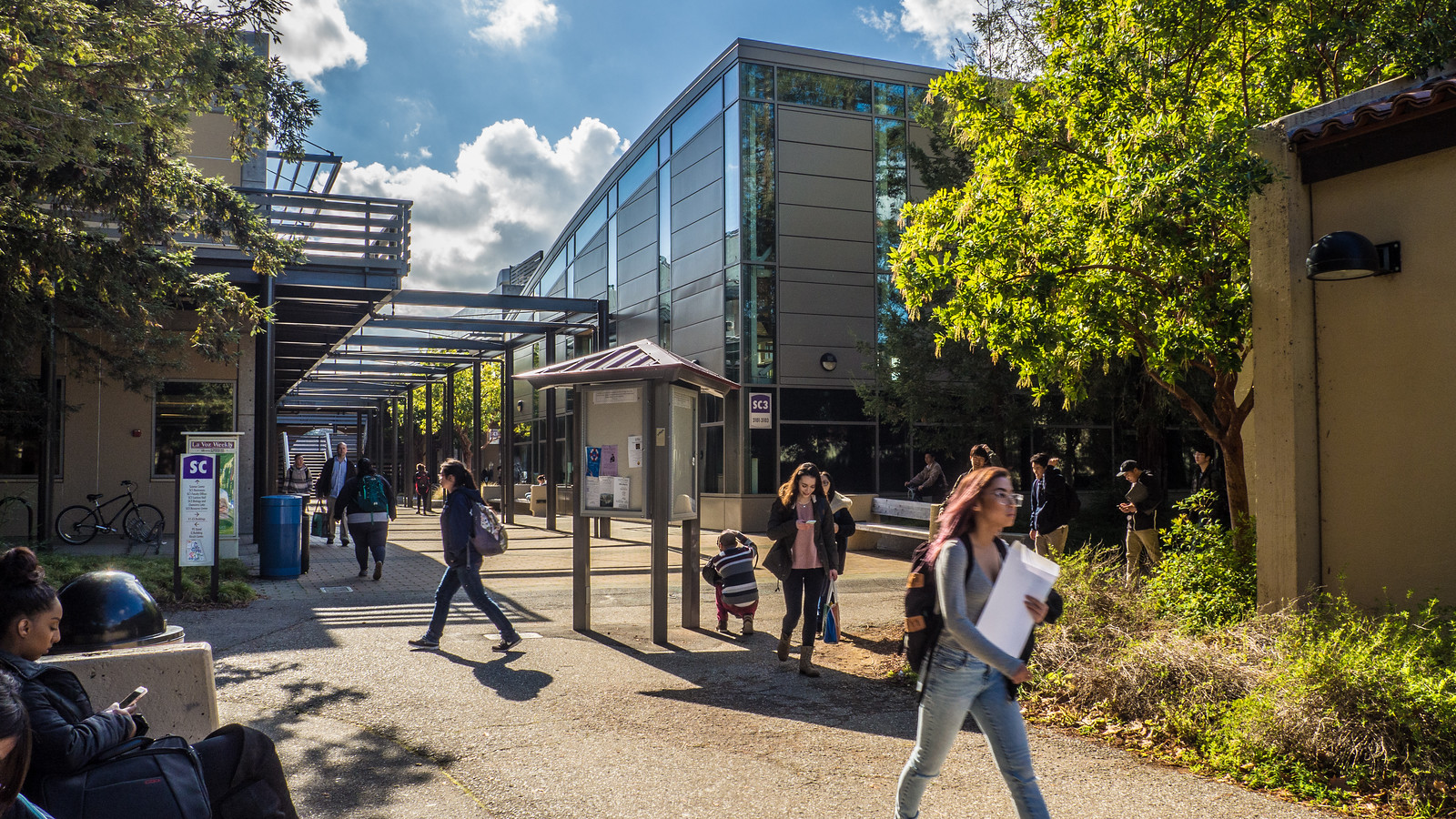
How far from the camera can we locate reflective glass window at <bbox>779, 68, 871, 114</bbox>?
2159 centimetres

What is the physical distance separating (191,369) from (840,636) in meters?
14.8

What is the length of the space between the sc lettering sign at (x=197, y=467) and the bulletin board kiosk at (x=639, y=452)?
3.90m

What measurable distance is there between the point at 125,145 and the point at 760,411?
1315 centimetres

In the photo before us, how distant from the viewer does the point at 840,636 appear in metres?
9.42

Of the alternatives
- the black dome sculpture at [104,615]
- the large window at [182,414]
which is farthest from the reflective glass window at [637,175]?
the black dome sculpture at [104,615]

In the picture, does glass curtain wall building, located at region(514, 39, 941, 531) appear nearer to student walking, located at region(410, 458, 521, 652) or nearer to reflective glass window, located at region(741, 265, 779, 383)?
reflective glass window, located at region(741, 265, 779, 383)

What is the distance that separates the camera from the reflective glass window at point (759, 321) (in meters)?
21.4

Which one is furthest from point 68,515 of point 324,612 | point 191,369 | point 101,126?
point 101,126

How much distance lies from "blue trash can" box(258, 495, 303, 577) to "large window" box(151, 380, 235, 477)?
665 centimetres

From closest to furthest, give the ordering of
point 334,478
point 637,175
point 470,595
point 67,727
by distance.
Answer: point 67,727 → point 470,595 → point 334,478 → point 637,175

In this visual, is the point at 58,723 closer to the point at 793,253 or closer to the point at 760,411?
the point at 760,411

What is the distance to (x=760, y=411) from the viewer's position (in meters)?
20.7

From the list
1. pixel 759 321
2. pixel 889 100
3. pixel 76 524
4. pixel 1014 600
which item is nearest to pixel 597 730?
pixel 1014 600

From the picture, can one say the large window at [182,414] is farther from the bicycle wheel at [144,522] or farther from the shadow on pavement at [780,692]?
the shadow on pavement at [780,692]
